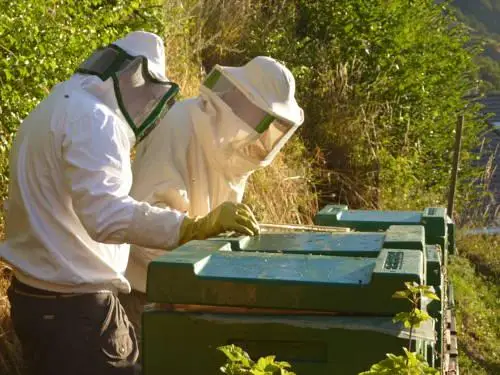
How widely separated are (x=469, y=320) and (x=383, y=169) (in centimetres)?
218

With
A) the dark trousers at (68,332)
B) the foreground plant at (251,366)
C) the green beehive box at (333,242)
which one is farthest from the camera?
the dark trousers at (68,332)

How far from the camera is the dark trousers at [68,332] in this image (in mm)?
3518

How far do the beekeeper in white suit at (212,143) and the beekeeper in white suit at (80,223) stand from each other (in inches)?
28.3

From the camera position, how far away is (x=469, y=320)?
31.0 ft

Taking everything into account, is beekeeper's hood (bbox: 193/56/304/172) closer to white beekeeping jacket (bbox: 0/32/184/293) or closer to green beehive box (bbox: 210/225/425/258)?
white beekeeping jacket (bbox: 0/32/184/293)

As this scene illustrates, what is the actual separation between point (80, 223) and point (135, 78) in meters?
0.63

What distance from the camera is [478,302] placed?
33.5 feet

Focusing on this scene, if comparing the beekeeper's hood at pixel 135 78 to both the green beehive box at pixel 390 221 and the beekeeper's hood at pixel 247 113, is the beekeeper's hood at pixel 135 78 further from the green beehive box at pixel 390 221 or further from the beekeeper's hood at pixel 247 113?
the green beehive box at pixel 390 221

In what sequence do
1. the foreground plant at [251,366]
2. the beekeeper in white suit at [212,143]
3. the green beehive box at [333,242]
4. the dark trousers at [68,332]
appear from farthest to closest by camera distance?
the beekeeper in white suit at [212,143] < the dark trousers at [68,332] < the green beehive box at [333,242] < the foreground plant at [251,366]

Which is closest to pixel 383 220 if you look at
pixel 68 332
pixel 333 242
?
pixel 333 242

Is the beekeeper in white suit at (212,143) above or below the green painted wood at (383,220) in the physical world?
above

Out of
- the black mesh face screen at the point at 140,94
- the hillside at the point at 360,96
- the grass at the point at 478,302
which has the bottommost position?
the grass at the point at 478,302

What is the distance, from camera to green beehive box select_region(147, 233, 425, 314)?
9.07 ft

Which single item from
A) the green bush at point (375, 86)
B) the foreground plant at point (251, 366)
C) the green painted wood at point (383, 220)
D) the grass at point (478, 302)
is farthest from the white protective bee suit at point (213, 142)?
the green bush at point (375, 86)
